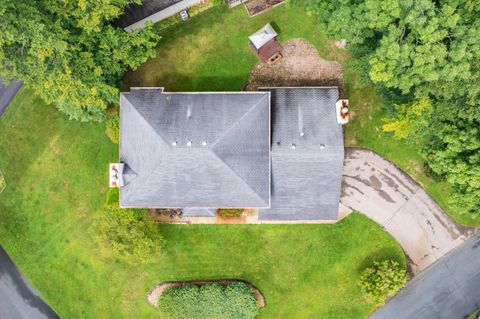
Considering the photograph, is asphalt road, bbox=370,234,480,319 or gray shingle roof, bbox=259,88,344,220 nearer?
gray shingle roof, bbox=259,88,344,220

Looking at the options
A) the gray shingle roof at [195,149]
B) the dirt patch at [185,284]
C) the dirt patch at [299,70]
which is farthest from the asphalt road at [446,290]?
the dirt patch at [299,70]

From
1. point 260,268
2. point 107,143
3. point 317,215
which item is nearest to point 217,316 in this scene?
point 260,268

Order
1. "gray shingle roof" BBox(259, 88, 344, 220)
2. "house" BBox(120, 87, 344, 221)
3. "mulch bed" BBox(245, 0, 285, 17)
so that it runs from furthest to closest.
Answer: "mulch bed" BBox(245, 0, 285, 17), "gray shingle roof" BBox(259, 88, 344, 220), "house" BBox(120, 87, 344, 221)

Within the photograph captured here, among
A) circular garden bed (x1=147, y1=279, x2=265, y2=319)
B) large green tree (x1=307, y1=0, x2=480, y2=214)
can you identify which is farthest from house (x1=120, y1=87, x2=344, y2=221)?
circular garden bed (x1=147, y1=279, x2=265, y2=319)

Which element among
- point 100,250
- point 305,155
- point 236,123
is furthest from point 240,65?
point 100,250

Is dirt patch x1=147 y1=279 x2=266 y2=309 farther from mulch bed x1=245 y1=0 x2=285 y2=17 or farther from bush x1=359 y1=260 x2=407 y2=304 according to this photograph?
mulch bed x1=245 y1=0 x2=285 y2=17

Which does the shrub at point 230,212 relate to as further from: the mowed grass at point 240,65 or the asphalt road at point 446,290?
the asphalt road at point 446,290
